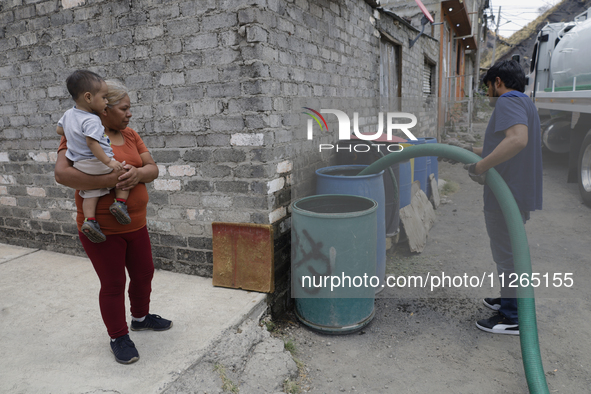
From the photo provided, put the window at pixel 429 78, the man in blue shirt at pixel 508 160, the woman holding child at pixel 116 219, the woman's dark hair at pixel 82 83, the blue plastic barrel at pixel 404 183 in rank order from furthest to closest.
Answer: the window at pixel 429 78 < the blue plastic barrel at pixel 404 183 < the man in blue shirt at pixel 508 160 < the woman holding child at pixel 116 219 < the woman's dark hair at pixel 82 83

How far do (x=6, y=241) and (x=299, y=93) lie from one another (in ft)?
11.3

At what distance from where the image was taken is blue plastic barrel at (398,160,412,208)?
451cm

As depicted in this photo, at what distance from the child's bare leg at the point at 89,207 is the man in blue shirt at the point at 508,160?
2295mm

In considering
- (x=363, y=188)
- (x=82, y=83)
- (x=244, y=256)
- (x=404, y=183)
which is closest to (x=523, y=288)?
(x=363, y=188)

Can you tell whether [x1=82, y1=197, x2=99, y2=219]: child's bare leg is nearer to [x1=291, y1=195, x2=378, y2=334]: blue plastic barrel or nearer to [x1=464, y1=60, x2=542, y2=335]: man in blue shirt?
[x1=291, y1=195, x2=378, y2=334]: blue plastic barrel

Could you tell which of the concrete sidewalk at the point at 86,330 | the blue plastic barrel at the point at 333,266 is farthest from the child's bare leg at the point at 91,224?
the blue plastic barrel at the point at 333,266

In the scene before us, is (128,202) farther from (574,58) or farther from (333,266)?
(574,58)

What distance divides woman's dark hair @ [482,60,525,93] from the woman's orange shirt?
2.24 meters

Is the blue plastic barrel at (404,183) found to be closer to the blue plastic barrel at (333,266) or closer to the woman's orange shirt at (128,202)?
the blue plastic barrel at (333,266)

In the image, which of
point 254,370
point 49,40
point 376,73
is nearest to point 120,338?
point 254,370

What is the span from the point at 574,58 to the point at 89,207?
284 inches

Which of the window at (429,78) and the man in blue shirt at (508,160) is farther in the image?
the window at (429,78)

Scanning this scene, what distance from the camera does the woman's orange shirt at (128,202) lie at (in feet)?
6.26

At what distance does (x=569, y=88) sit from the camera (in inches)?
252
